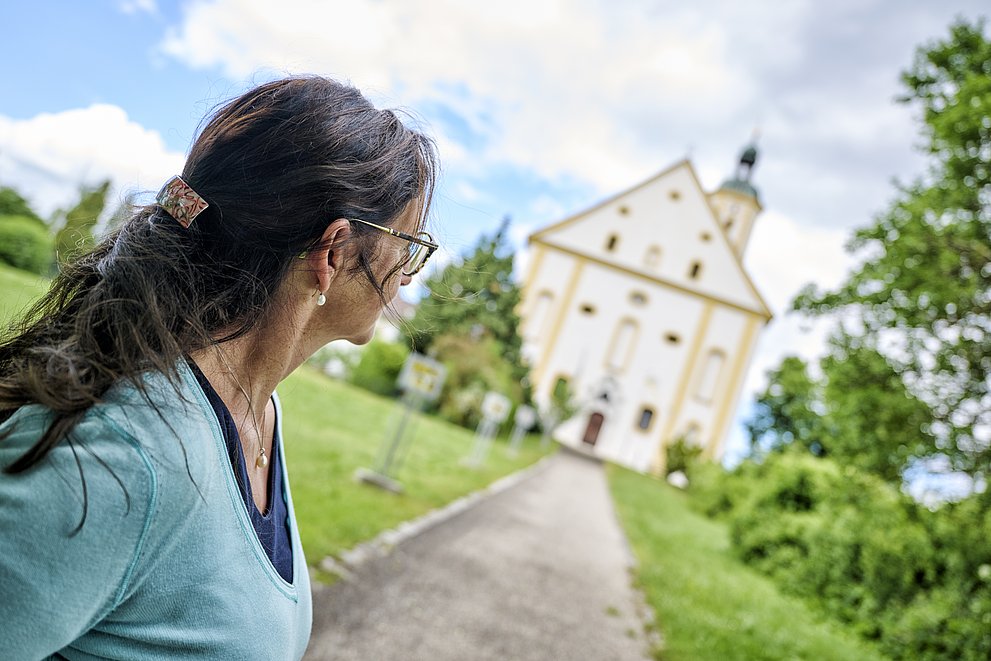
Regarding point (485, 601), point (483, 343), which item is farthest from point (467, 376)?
point (485, 601)

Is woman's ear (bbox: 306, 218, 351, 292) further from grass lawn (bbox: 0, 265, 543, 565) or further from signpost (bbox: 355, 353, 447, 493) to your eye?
signpost (bbox: 355, 353, 447, 493)

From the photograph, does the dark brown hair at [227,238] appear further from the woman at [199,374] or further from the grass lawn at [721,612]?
the grass lawn at [721,612]

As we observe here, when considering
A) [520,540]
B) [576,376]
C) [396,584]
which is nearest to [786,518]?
Result: [520,540]

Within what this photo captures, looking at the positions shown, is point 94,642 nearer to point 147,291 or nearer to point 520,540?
point 147,291

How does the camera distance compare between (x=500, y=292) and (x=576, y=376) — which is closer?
(x=500, y=292)

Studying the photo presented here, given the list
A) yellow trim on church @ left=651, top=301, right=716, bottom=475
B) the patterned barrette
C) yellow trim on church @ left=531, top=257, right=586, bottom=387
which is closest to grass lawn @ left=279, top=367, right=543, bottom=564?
the patterned barrette

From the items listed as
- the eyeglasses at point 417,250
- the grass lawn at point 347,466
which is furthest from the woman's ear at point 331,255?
the grass lawn at point 347,466

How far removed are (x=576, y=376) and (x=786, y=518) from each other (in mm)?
27618

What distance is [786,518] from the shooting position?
13781 mm

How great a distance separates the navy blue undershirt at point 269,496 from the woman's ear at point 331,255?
0.82ft

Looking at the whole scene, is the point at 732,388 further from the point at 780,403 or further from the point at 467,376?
the point at 467,376

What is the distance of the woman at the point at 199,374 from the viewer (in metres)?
0.89

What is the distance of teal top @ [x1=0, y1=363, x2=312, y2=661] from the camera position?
0.87 m

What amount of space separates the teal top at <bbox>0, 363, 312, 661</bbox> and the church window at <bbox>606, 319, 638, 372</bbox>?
41.5m
